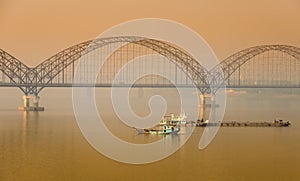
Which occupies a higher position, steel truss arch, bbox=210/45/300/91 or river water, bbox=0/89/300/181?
steel truss arch, bbox=210/45/300/91

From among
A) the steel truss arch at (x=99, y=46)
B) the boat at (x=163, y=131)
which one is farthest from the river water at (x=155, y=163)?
the steel truss arch at (x=99, y=46)

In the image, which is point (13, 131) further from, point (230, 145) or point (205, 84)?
point (205, 84)

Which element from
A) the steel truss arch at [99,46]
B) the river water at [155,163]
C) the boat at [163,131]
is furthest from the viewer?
the steel truss arch at [99,46]

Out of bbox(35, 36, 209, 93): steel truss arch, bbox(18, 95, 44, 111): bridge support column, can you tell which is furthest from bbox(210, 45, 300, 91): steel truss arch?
bbox(18, 95, 44, 111): bridge support column

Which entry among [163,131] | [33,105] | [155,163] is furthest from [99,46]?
[155,163]

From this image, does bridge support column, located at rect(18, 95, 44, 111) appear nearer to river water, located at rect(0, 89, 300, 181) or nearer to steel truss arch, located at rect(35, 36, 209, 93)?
steel truss arch, located at rect(35, 36, 209, 93)

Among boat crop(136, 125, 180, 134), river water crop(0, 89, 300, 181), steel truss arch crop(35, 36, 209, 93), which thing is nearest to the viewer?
river water crop(0, 89, 300, 181)

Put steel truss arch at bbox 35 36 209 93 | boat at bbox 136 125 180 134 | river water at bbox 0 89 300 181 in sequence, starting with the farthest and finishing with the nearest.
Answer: steel truss arch at bbox 35 36 209 93
boat at bbox 136 125 180 134
river water at bbox 0 89 300 181

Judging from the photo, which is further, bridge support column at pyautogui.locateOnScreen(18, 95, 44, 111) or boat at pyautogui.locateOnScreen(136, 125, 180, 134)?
bridge support column at pyautogui.locateOnScreen(18, 95, 44, 111)

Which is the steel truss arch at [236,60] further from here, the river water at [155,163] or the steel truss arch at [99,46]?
the river water at [155,163]

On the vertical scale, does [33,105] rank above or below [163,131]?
above

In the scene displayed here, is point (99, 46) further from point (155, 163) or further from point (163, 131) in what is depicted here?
point (155, 163)

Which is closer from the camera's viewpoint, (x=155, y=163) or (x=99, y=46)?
(x=155, y=163)
